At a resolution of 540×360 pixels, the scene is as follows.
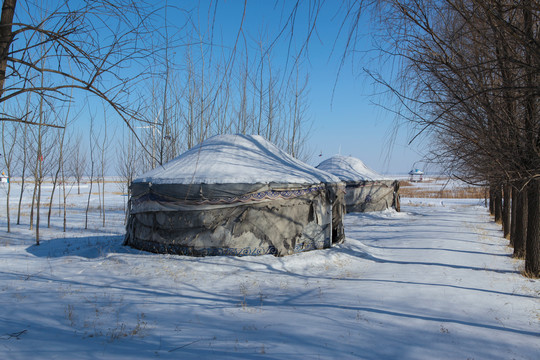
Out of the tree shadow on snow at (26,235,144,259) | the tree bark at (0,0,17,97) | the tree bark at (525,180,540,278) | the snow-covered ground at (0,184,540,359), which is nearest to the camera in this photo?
the tree bark at (0,0,17,97)

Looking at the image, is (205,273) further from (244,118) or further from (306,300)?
(244,118)

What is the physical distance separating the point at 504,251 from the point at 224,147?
762 cm

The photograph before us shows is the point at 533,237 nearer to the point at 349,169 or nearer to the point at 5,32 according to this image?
the point at 5,32

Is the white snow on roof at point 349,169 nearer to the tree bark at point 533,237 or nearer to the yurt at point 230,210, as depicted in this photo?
the yurt at point 230,210

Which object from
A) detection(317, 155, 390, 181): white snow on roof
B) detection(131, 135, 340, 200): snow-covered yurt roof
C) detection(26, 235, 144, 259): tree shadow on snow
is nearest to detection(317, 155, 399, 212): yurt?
detection(317, 155, 390, 181): white snow on roof

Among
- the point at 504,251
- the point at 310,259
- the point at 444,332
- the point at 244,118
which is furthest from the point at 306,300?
the point at 244,118

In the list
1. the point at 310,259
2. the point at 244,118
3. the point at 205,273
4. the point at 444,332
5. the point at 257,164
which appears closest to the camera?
the point at 444,332

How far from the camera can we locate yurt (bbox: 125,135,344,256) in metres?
7.07

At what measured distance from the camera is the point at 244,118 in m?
14.6

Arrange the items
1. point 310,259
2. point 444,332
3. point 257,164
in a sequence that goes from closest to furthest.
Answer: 1. point 444,332
2. point 310,259
3. point 257,164

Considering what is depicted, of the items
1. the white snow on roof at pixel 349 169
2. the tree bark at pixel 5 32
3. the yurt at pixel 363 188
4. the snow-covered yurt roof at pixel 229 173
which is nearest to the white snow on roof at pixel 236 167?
the snow-covered yurt roof at pixel 229 173

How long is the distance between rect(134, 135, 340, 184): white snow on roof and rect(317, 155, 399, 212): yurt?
9.28m

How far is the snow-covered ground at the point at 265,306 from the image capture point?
10.7ft

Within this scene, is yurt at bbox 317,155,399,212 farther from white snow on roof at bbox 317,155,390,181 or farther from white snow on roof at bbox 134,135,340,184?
white snow on roof at bbox 134,135,340,184
